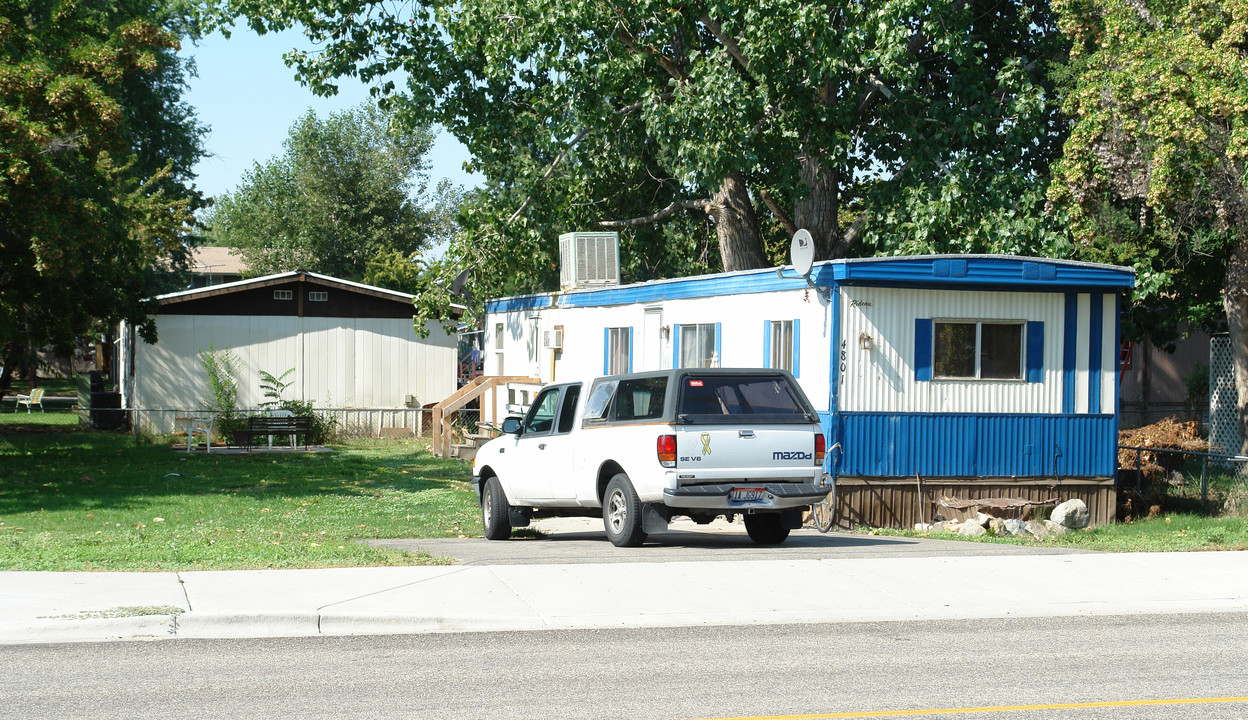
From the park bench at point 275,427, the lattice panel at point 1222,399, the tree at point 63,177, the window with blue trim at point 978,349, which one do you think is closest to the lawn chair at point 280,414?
the park bench at point 275,427

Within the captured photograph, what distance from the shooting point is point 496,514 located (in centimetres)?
1446

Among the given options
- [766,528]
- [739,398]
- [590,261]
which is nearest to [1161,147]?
[766,528]

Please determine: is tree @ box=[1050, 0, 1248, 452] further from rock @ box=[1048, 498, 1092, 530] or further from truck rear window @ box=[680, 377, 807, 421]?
truck rear window @ box=[680, 377, 807, 421]

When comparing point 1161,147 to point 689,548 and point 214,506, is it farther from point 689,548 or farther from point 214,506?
point 214,506

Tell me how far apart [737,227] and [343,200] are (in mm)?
34365

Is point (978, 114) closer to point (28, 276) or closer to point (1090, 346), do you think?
point (1090, 346)

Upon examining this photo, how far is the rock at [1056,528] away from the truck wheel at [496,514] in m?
7.01

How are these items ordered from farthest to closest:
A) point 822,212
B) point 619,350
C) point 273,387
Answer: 1. point 273,387
2. point 822,212
3. point 619,350

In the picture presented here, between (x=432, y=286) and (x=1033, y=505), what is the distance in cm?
1497

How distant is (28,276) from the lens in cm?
2281

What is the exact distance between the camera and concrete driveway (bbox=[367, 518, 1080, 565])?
1203cm

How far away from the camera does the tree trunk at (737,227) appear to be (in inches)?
1086

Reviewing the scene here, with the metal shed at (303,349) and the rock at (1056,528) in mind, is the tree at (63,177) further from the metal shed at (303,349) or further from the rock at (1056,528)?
the rock at (1056,528)

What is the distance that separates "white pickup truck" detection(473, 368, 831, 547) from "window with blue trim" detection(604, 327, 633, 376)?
7.57 m
